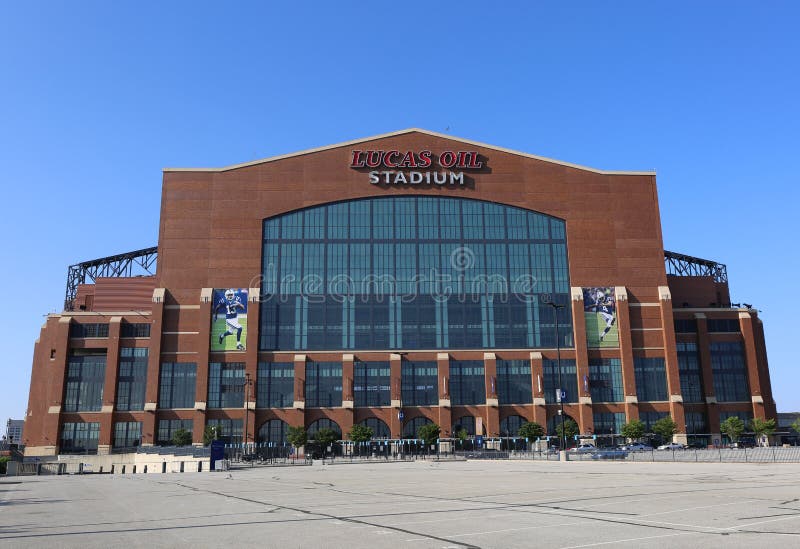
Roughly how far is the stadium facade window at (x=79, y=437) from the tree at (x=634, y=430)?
6988cm

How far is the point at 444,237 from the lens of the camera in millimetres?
100500

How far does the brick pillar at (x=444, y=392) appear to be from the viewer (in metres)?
94.2

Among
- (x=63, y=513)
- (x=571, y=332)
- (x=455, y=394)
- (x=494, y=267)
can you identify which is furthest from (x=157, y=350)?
(x=63, y=513)

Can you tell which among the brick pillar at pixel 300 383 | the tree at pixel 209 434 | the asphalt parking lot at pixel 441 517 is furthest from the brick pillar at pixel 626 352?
the asphalt parking lot at pixel 441 517

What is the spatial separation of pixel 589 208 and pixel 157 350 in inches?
2516

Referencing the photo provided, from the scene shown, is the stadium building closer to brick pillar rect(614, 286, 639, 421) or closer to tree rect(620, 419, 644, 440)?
brick pillar rect(614, 286, 639, 421)

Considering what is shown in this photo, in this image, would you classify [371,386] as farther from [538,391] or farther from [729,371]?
[729,371]

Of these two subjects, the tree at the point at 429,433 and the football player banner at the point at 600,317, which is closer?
the tree at the point at 429,433

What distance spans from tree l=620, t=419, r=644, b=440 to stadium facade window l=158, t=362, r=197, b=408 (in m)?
57.5

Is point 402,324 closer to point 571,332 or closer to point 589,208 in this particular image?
point 571,332

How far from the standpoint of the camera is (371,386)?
9544 centimetres

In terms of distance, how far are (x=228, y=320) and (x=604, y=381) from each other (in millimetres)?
52673

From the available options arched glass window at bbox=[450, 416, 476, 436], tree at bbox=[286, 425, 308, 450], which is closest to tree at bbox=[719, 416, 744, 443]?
arched glass window at bbox=[450, 416, 476, 436]

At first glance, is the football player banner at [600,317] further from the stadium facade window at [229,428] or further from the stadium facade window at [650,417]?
the stadium facade window at [229,428]
